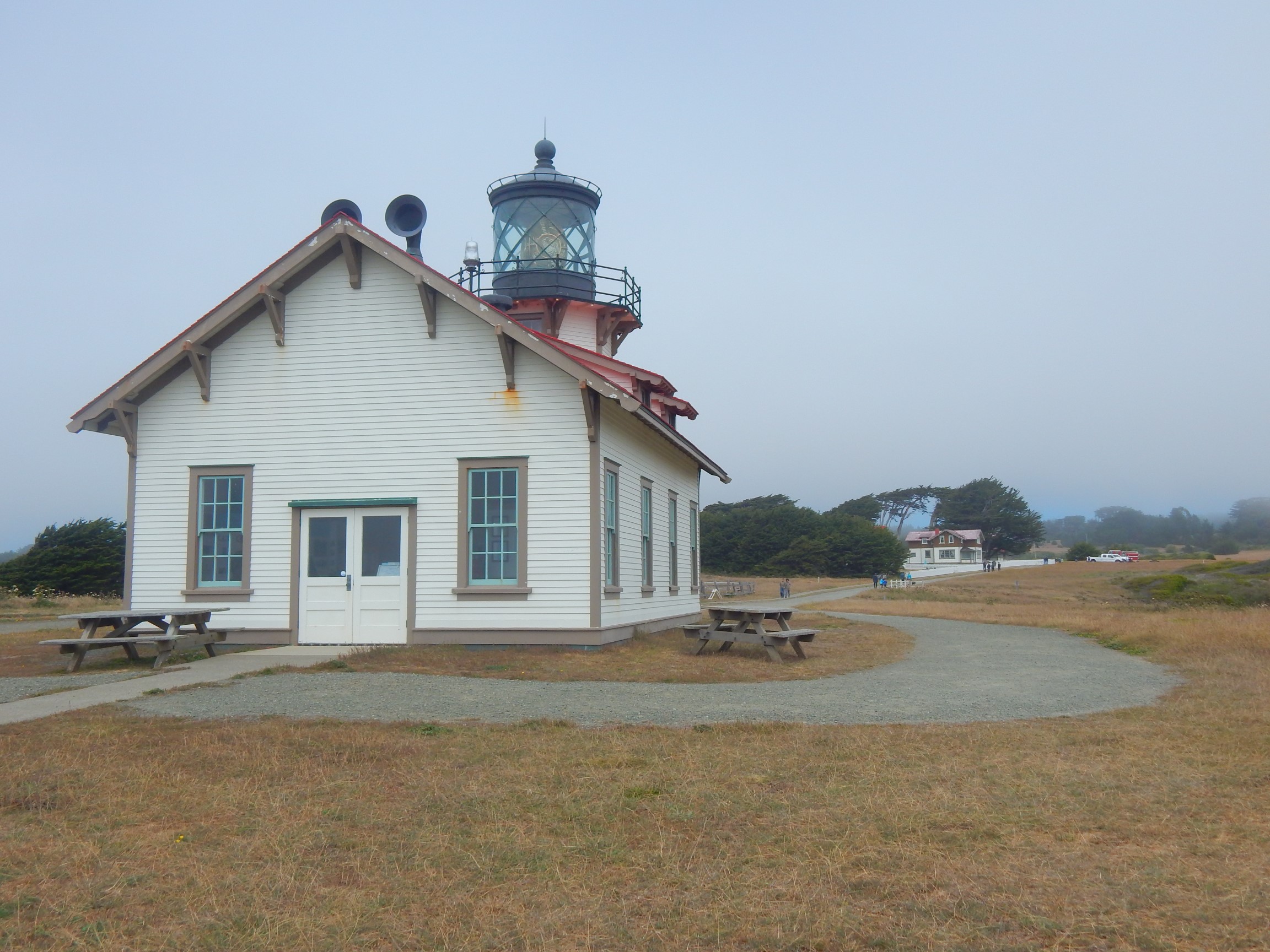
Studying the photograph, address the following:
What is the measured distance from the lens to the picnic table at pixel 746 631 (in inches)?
573

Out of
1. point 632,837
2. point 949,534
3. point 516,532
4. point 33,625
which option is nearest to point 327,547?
point 516,532

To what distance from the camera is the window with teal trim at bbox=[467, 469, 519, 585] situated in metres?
14.9

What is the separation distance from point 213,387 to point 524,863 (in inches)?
505

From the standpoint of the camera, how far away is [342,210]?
54.2 feet

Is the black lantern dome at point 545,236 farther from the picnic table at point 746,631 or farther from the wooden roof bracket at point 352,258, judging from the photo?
the picnic table at point 746,631

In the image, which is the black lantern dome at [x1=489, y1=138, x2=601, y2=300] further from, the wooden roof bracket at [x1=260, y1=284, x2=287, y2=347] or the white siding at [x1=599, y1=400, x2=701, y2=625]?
the wooden roof bracket at [x1=260, y1=284, x2=287, y2=347]

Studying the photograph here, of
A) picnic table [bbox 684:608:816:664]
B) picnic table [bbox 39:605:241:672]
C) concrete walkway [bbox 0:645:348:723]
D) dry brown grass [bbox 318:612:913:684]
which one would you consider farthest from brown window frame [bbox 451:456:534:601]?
picnic table [bbox 39:605:241:672]

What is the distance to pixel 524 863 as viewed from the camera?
15.8 ft

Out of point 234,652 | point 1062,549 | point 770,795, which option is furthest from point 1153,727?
point 1062,549

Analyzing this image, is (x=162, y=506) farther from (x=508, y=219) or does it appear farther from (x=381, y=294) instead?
(x=508, y=219)

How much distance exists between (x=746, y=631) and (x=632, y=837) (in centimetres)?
1006

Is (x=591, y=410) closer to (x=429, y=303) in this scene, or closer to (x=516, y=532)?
(x=516, y=532)

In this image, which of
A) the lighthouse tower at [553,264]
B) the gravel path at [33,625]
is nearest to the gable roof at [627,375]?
the lighthouse tower at [553,264]

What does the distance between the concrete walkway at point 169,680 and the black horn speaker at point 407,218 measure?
6787mm
